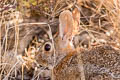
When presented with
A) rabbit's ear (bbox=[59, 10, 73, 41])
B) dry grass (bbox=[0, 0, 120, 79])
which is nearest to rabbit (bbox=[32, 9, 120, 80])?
rabbit's ear (bbox=[59, 10, 73, 41])

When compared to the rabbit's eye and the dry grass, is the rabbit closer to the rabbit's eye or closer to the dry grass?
the rabbit's eye

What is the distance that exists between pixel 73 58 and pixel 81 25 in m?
1.29

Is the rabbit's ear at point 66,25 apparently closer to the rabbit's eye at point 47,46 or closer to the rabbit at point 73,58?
the rabbit at point 73,58

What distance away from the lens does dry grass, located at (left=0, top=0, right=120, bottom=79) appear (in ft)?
15.8

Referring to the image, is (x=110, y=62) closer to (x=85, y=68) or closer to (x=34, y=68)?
(x=85, y=68)

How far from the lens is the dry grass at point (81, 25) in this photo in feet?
15.8

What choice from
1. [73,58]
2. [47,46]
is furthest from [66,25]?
[73,58]

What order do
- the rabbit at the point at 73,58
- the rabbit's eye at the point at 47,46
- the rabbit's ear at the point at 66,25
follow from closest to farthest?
the rabbit at the point at 73,58 → the rabbit's ear at the point at 66,25 → the rabbit's eye at the point at 47,46

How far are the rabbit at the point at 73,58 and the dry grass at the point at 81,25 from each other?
1.10ft

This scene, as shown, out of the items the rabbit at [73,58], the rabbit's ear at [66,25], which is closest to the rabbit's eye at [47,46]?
the rabbit at [73,58]

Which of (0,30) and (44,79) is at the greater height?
(0,30)

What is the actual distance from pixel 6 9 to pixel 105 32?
1667 millimetres

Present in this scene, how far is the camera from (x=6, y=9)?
16.0 ft

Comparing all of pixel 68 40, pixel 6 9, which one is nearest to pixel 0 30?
pixel 6 9
